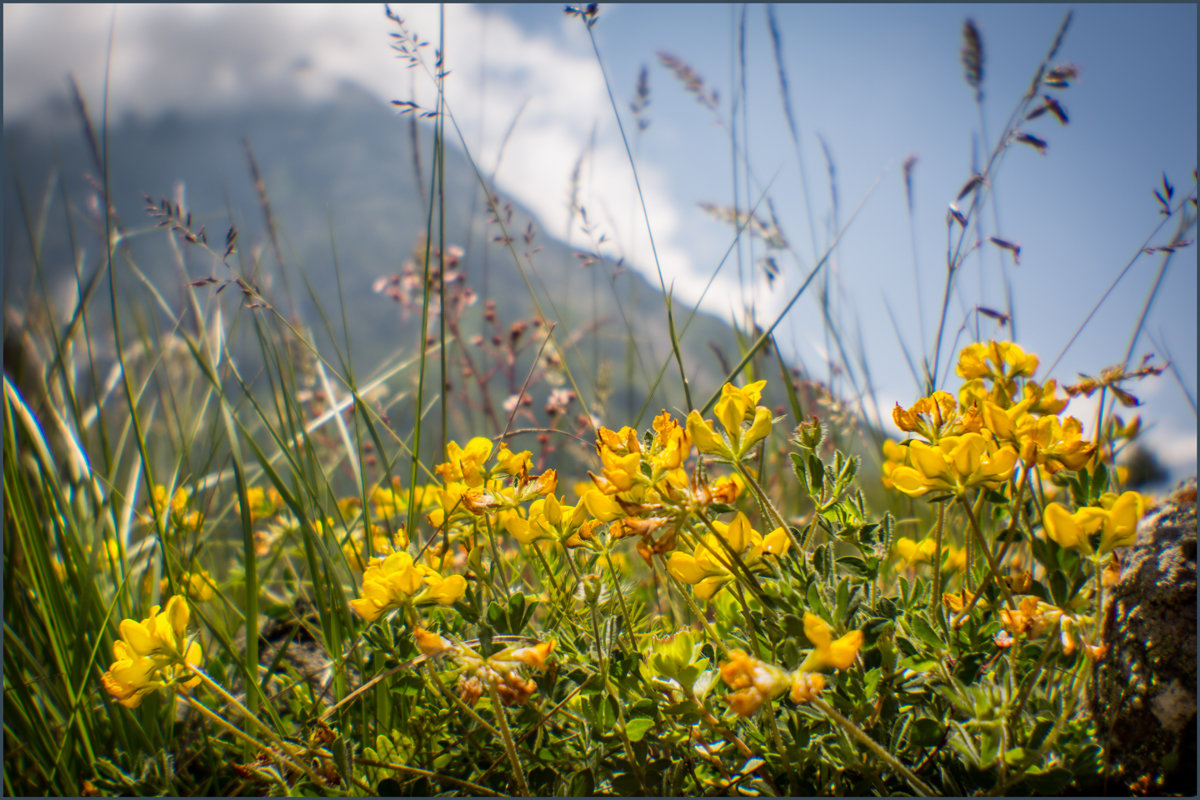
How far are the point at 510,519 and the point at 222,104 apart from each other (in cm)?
16175

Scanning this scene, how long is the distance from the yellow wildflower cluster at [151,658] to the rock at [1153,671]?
144 cm

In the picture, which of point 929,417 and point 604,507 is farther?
point 929,417

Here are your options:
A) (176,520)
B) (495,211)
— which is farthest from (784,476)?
(176,520)

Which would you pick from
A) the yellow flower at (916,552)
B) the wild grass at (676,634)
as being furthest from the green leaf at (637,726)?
the yellow flower at (916,552)

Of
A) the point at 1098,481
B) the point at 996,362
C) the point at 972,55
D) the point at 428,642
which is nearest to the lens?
the point at 428,642

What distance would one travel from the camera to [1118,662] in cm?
102

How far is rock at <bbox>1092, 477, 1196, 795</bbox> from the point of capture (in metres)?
0.93

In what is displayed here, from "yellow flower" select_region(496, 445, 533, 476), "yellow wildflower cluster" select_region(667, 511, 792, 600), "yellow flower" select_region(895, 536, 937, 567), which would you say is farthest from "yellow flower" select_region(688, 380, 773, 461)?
"yellow flower" select_region(895, 536, 937, 567)

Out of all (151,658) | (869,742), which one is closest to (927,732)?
(869,742)

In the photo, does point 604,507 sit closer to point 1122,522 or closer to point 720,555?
point 720,555

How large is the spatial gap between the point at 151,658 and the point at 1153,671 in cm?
162

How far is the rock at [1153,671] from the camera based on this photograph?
36.5 inches

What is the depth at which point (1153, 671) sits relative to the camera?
98cm

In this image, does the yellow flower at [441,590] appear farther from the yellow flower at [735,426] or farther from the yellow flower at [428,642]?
the yellow flower at [735,426]
